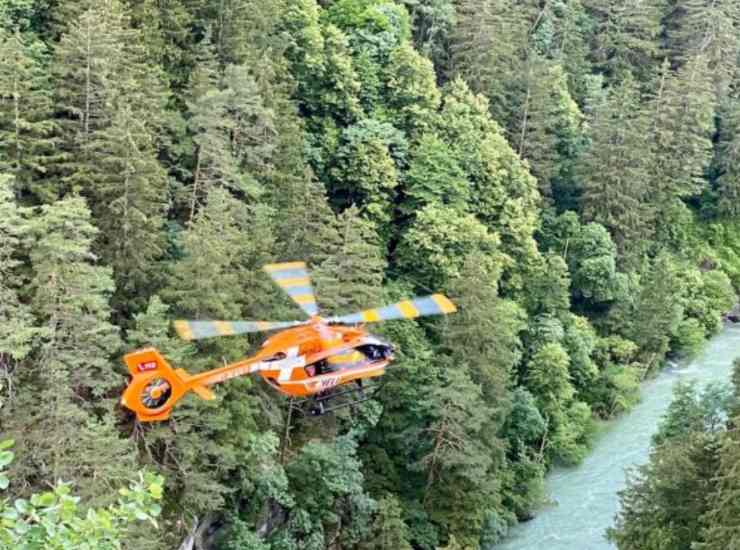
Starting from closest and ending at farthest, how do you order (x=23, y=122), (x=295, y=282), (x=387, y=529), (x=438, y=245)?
(x=295, y=282) < (x=23, y=122) < (x=387, y=529) < (x=438, y=245)

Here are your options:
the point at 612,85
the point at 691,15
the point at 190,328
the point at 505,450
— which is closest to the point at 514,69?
the point at 612,85

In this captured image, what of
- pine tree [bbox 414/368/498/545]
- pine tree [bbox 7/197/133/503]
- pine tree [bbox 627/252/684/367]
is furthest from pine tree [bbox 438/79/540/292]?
pine tree [bbox 7/197/133/503]

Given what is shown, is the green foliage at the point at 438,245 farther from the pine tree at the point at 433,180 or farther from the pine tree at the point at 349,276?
the pine tree at the point at 349,276

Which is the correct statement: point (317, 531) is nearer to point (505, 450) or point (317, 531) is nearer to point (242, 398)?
point (242, 398)

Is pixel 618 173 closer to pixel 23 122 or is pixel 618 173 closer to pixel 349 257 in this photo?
pixel 349 257

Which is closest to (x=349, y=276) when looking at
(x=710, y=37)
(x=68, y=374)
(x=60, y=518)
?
(x=68, y=374)
